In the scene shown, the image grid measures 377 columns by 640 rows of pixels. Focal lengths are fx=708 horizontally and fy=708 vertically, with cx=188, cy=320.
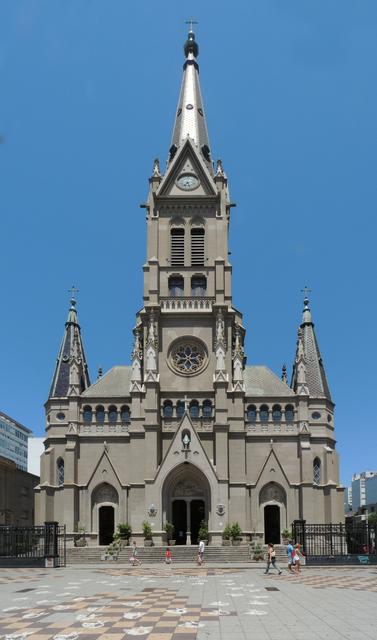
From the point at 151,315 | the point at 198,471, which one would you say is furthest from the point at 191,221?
the point at 198,471

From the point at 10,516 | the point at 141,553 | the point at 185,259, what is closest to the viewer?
the point at 141,553

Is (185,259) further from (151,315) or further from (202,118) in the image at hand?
(202,118)

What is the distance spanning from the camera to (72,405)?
205 ft

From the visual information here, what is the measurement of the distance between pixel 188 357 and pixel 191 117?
26452 mm

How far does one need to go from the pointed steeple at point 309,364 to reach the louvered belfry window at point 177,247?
13.3m

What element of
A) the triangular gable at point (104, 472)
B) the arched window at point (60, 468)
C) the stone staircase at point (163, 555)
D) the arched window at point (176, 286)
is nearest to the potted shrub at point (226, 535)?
the stone staircase at point (163, 555)

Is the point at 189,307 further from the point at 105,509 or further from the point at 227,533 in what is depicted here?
the point at 227,533

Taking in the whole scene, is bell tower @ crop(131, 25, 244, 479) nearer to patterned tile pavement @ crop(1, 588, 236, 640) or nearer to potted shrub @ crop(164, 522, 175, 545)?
potted shrub @ crop(164, 522, 175, 545)

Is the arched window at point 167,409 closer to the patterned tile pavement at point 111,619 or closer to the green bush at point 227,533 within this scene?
the green bush at point 227,533

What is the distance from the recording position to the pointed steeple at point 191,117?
72.1m

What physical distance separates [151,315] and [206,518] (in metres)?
18.2

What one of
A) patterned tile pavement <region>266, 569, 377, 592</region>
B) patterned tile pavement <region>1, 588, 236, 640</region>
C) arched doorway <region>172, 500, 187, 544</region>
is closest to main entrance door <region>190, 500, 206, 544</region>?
arched doorway <region>172, 500, 187, 544</region>

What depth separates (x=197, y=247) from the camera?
67.4 m

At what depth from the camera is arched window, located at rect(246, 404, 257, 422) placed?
6245cm
